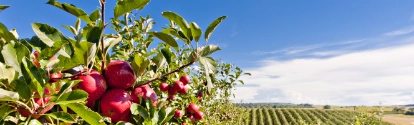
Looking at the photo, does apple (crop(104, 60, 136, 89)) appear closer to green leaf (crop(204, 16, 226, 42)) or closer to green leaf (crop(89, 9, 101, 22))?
green leaf (crop(89, 9, 101, 22))

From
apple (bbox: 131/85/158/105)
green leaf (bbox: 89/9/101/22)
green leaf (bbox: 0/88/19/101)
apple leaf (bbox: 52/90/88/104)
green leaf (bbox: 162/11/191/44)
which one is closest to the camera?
green leaf (bbox: 0/88/19/101)

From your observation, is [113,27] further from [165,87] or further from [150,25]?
[165,87]

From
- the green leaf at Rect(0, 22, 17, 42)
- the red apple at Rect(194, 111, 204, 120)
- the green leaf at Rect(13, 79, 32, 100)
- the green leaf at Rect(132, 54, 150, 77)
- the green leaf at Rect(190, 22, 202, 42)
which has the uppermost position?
the green leaf at Rect(190, 22, 202, 42)

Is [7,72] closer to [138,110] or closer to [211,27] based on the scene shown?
[138,110]

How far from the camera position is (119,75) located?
3.37 ft

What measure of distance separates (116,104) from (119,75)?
0.10 m

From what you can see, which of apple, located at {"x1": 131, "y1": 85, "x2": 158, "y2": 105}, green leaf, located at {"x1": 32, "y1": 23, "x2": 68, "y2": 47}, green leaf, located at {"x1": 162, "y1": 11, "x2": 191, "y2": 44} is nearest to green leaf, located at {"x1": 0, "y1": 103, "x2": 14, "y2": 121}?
green leaf, located at {"x1": 32, "y1": 23, "x2": 68, "y2": 47}

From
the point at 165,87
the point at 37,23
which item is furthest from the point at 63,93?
the point at 165,87

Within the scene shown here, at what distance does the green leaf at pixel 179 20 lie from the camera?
0.99 metres

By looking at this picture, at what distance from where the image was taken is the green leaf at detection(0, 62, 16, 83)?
758mm

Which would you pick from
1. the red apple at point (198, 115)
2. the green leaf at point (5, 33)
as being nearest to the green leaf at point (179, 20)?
the green leaf at point (5, 33)

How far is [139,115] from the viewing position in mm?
1131

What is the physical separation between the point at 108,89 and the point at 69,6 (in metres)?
0.34

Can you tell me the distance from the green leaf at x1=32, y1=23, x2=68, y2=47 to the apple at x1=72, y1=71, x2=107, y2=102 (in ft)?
0.45
